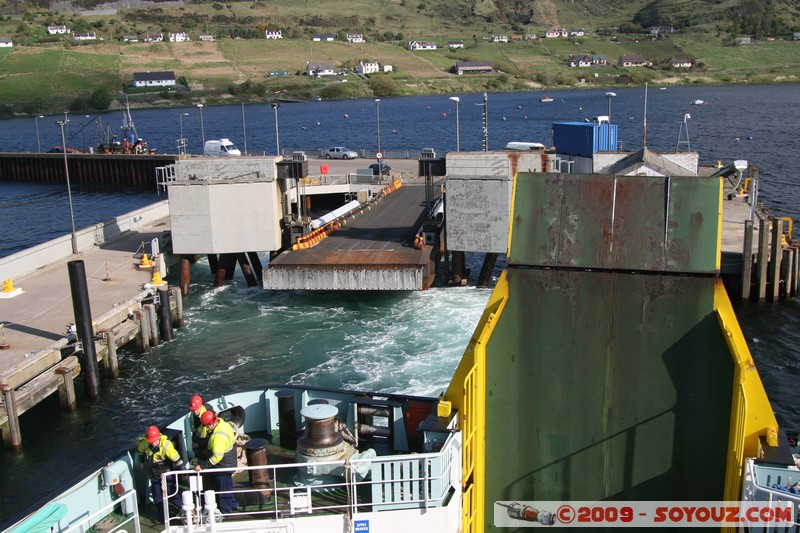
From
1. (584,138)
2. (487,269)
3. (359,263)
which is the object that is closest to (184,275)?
(359,263)

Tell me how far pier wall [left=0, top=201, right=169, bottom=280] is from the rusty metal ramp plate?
32.6m

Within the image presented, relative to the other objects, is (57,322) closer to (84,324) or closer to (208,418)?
(84,324)

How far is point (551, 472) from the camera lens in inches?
463

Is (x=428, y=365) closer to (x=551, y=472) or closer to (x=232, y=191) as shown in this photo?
(x=232, y=191)

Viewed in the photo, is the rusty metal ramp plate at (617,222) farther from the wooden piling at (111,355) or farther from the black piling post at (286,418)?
the wooden piling at (111,355)

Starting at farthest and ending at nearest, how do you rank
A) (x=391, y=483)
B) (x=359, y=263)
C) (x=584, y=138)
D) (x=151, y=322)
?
(x=584, y=138)
(x=359, y=263)
(x=151, y=322)
(x=391, y=483)

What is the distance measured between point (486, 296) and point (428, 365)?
9.86 m

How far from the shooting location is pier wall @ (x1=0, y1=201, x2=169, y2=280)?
38.5 meters

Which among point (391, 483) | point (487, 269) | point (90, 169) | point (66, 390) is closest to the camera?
point (391, 483)

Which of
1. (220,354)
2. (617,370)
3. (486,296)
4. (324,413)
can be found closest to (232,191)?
(220,354)

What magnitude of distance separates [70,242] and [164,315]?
39.6 feet

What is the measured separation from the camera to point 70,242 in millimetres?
43594

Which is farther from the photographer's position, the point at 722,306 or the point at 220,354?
the point at 220,354

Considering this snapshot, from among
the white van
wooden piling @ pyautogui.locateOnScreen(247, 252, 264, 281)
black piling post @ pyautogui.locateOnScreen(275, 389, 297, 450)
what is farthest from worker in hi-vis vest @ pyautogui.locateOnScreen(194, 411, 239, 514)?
the white van
